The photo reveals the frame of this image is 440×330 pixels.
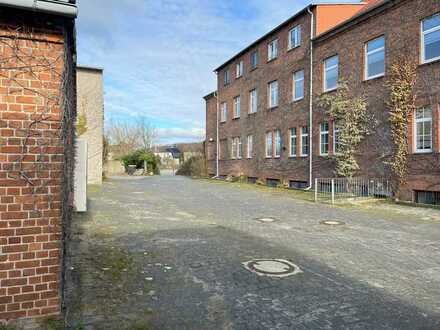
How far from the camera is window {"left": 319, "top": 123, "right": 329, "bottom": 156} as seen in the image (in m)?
20.4

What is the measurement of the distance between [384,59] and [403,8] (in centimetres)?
208

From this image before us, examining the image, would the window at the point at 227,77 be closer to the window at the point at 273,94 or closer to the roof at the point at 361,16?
the window at the point at 273,94

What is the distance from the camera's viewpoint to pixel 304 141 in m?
22.6

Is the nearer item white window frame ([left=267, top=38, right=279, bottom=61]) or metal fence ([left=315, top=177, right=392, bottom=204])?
metal fence ([left=315, top=177, right=392, bottom=204])

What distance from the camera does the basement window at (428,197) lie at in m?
14.0

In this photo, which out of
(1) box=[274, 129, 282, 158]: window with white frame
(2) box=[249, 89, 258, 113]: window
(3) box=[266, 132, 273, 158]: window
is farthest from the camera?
(2) box=[249, 89, 258, 113]: window

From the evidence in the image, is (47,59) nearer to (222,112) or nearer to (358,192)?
(358,192)

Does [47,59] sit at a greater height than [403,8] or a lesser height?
lesser

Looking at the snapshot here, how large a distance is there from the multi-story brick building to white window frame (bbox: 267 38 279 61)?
0.22 ft

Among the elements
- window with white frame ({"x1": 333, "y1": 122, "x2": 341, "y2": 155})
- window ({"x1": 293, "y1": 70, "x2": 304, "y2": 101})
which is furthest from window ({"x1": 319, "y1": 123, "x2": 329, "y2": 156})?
window ({"x1": 293, "y1": 70, "x2": 304, "y2": 101})

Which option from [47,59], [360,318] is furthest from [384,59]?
[47,59]

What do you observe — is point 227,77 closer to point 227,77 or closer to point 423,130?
point 227,77

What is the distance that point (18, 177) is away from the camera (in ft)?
11.9

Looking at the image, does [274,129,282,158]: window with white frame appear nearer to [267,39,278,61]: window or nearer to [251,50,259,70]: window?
[267,39,278,61]: window
